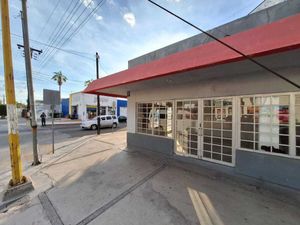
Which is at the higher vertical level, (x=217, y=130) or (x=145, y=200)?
(x=217, y=130)

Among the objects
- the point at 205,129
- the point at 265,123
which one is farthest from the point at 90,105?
the point at 265,123

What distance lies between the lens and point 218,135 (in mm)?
5461

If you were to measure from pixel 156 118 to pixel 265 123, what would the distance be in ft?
13.2

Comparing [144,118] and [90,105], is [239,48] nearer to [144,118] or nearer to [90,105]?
[144,118]

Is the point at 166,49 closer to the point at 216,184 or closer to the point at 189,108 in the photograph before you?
the point at 189,108

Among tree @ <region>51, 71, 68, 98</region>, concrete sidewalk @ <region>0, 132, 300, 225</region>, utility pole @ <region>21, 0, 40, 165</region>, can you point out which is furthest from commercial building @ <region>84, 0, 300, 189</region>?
tree @ <region>51, 71, 68, 98</region>

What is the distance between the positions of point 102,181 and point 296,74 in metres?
5.62

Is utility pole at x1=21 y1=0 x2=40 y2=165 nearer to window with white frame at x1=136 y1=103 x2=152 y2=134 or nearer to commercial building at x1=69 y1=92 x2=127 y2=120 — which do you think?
window with white frame at x1=136 y1=103 x2=152 y2=134

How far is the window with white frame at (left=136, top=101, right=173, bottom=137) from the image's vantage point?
6918mm

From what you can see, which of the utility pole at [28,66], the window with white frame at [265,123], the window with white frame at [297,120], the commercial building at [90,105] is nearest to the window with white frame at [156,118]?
the window with white frame at [265,123]

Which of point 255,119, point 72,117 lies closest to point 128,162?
point 255,119

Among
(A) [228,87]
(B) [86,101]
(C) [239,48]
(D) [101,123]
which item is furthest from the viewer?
(B) [86,101]

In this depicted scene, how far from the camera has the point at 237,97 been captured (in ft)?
16.1

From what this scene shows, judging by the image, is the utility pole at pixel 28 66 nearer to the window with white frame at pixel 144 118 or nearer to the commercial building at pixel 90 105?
the window with white frame at pixel 144 118
